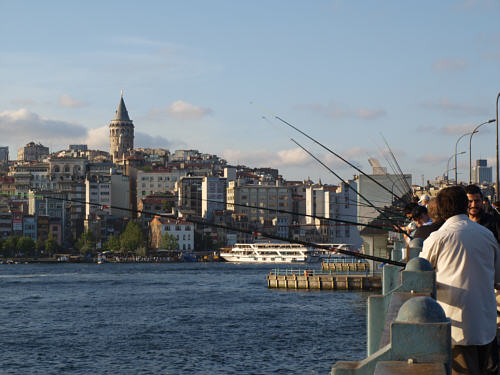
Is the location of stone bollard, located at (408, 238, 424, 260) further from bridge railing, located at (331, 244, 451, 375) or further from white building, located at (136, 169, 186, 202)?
white building, located at (136, 169, 186, 202)

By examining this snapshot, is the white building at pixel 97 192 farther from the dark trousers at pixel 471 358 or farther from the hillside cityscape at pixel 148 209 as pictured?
the dark trousers at pixel 471 358

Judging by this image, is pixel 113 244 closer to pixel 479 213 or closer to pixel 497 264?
pixel 479 213

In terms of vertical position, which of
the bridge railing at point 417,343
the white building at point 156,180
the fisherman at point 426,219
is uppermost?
the white building at point 156,180

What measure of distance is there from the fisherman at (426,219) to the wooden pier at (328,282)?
39238 millimetres

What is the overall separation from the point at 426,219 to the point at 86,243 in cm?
9586

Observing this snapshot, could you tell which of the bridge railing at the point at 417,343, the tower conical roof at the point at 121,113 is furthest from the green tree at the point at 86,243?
the bridge railing at the point at 417,343

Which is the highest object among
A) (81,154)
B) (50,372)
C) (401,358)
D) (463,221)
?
(81,154)

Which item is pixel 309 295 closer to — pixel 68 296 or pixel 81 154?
pixel 68 296

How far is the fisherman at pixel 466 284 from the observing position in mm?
3773

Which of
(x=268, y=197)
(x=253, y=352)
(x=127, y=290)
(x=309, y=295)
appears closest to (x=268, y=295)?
(x=309, y=295)

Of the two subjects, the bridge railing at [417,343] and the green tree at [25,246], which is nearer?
the bridge railing at [417,343]

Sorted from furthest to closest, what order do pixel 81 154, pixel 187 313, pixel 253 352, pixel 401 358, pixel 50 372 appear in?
1. pixel 81 154
2. pixel 187 313
3. pixel 253 352
4. pixel 50 372
5. pixel 401 358

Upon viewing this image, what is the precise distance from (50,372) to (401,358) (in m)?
17.2

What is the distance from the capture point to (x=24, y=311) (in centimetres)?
3422
